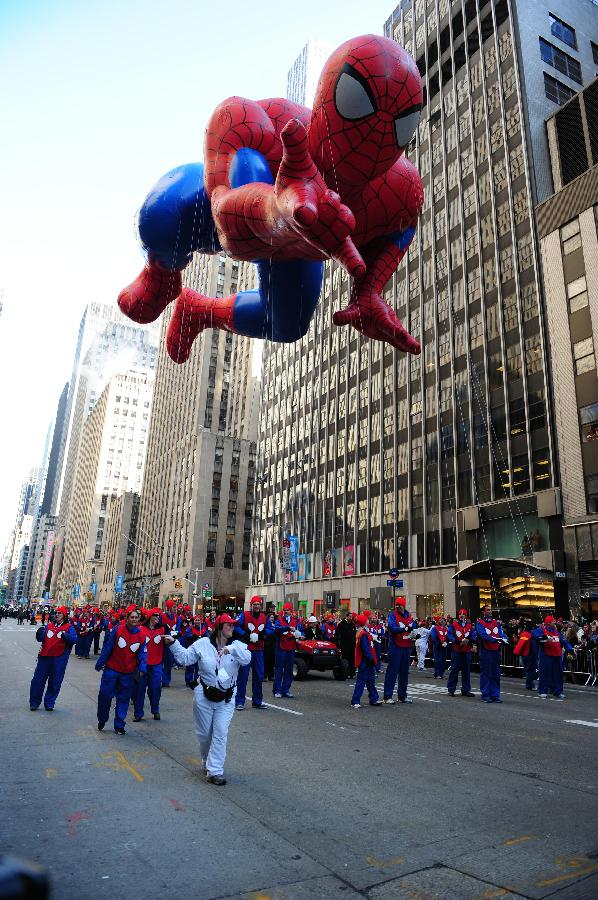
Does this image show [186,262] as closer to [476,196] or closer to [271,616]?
[271,616]

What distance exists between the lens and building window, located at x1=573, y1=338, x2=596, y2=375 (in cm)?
2925

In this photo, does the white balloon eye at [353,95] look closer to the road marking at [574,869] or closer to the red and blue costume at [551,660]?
the road marking at [574,869]

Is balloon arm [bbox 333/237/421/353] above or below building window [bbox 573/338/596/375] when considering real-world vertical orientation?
below

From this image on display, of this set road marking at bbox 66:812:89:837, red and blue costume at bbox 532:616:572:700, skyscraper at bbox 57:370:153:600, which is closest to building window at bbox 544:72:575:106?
red and blue costume at bbox 532:616:572:700

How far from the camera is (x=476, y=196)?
132 ft

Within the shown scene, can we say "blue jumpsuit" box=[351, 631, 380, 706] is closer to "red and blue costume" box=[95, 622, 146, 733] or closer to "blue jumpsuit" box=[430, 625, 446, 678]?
"red and blue costume" box=[95, 622, 146, 733]

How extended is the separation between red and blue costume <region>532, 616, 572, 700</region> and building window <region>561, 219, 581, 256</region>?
2324 cm

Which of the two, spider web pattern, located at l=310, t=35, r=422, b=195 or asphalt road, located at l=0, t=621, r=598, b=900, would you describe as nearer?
asphalt road, located at l=0, t=621, r=598, b=900

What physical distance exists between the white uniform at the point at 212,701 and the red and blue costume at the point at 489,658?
8831 mm

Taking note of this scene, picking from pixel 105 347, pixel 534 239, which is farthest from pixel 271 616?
pixel 105 347

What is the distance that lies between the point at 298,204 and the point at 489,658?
1139cm

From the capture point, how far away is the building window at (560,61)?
41.2 meters

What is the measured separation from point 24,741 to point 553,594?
26.8 meters

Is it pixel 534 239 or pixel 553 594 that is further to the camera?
pixel 534 239
